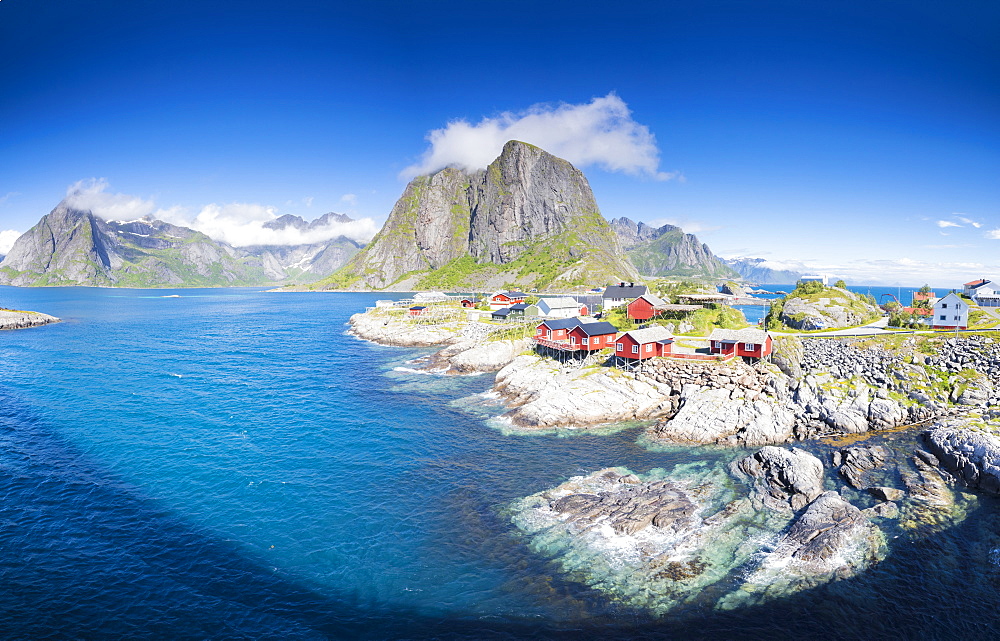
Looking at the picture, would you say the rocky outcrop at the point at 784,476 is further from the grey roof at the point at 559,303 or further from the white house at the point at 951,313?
the grey roof at the point at 559,303

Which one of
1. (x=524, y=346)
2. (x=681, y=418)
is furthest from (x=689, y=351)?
(x=524, y=346)

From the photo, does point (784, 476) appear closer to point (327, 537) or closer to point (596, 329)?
point (327, 537)

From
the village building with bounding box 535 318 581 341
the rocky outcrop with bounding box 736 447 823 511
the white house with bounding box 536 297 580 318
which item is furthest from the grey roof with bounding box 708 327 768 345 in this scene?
the white house with bounding box 536 297 580 318

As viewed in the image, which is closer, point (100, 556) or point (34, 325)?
point (100, 556)

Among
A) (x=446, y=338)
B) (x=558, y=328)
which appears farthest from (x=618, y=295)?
(x=558, y=328)

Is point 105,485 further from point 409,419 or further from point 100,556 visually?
point 409,419

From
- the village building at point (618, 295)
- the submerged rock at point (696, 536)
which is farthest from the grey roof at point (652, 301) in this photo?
the submerged rock at point (696, 536)
